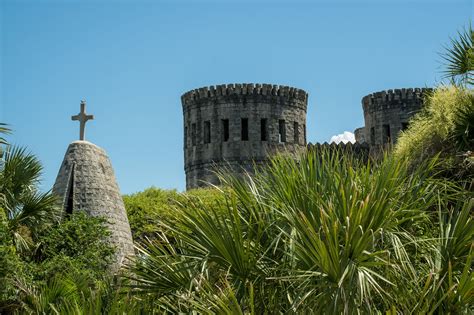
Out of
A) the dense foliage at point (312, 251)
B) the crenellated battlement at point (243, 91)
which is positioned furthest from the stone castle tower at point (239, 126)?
the dense foliage at point (312, 251)

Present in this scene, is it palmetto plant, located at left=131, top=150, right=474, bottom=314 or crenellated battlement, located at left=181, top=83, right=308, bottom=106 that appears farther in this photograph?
crenellated battlement, located at left=181, top=83, right=308, bottom=106

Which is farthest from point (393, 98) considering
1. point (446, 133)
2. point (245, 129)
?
point (446, 133)

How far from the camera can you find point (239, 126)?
152 feet

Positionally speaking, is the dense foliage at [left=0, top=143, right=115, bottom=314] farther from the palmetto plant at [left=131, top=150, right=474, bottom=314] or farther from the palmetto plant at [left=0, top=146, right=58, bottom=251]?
the palmetto plant at [left=131, top=150, right=474, bottom=314]

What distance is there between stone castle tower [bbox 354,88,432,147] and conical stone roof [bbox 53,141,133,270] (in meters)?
33.2

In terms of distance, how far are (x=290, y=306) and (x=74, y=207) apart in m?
8.66

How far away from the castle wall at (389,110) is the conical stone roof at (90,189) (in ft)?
109

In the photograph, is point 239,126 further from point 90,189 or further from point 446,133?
point 446,133

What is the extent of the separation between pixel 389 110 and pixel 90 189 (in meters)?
35.2

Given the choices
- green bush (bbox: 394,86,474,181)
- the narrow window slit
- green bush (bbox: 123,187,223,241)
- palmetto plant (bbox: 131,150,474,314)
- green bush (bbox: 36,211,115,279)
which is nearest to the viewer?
palmetto plant (bbox: 131,150,474,314)

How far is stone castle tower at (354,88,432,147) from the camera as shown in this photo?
160ft

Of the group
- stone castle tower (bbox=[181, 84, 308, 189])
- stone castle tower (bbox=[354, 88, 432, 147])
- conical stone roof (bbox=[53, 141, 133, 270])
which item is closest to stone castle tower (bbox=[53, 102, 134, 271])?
conical stone roof (bbox=[53, 141, 133, 270])

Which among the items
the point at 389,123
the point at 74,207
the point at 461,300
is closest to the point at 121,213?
the point at 74,207

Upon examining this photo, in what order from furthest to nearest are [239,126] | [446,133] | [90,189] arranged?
[239,126] → [90,189] → [446,133]
